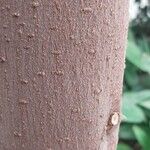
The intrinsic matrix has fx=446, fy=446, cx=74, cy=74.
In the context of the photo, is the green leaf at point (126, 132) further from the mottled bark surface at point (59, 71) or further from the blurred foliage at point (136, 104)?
the mottled bark surface at point (59, 71)

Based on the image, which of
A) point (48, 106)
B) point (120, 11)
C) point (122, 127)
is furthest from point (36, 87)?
point (122, 127)

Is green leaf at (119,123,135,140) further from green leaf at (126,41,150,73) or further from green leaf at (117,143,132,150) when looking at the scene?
green leaf at (126,41,150,73)

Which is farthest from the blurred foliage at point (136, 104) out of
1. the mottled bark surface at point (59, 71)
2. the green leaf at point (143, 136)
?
the mottled bark surface at point (59, 71)

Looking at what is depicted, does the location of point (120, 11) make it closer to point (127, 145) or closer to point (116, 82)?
point (116, 82)

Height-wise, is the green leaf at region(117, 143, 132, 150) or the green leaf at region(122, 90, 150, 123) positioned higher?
the green leaf at region(122, 90, 150, 123)

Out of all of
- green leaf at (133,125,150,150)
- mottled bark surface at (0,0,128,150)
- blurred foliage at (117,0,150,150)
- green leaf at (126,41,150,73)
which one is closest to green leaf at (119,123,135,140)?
blurred foliage at (117,0,150,150)

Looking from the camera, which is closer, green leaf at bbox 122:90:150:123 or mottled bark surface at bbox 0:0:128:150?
mottled bark surface at bbox 0:0:128:150
